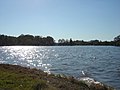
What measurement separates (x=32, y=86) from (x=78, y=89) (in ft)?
11.9

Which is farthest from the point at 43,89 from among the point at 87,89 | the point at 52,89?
the point at 87,89

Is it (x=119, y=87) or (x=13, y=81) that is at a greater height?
(x=13, y=81)

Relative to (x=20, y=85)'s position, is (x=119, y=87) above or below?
below

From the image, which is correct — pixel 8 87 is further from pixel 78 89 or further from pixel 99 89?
pixel 99 89

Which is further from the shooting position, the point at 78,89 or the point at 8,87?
the point at 78,89

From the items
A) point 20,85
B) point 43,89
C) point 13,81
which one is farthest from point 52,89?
point 13,81

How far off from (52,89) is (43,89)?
2.20ft

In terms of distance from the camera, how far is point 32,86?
50.4 feet

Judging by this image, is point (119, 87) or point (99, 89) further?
point (119, 87)

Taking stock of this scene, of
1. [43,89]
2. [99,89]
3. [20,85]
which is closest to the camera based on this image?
[43,89]

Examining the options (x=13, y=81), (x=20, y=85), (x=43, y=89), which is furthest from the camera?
(x=13, y=81)

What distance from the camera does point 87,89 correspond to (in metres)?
17.8

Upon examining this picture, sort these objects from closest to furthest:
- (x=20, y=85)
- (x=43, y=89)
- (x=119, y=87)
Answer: (x=43, y=89) < (x=20, y=85) < (x=119, y=87)

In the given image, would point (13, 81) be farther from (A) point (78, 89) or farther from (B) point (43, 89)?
(A) point (78, 89)
